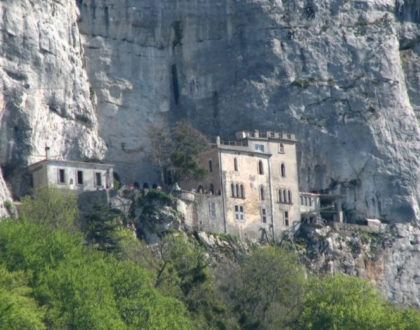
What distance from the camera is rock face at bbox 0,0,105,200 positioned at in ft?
372

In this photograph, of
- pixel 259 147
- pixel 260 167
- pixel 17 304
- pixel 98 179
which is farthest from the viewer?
pixel 259 147

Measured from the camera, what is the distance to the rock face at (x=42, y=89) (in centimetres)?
11350

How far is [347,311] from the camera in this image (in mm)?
99500

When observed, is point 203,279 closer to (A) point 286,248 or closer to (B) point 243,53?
(A) point 286,248

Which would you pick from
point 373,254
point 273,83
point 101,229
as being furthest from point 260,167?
point 101,229

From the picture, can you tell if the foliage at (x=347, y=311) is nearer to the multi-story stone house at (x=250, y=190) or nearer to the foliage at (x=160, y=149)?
the multi-story stone house at (x=250, y=190)

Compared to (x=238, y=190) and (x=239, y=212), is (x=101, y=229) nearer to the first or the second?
(x=239, y=212)

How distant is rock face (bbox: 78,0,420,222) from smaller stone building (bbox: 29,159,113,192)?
704cm

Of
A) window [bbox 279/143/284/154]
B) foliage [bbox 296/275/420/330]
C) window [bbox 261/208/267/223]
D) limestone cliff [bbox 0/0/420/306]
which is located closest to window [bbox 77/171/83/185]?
limestone cliff [bbox 0/0/420/306]

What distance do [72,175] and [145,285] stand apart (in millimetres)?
21676

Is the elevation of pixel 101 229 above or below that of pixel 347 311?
above

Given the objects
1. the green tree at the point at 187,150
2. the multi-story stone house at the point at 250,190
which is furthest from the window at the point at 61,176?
the green tree at the point at 187,150

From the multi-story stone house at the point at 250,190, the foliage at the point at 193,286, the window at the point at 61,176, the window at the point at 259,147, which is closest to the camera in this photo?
the foliage at the point at 193,286

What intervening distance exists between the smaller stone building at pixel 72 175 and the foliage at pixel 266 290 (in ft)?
42.4
